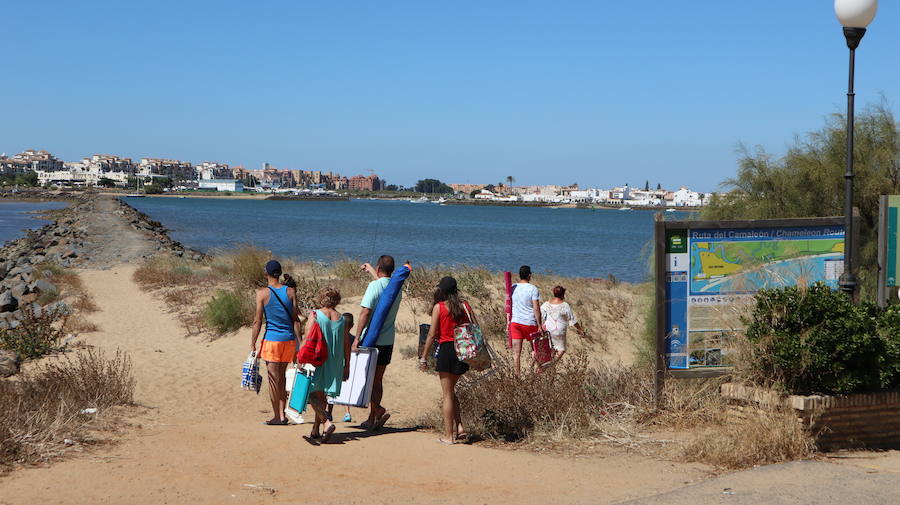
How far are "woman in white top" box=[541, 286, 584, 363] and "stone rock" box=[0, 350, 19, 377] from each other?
740 centimetres

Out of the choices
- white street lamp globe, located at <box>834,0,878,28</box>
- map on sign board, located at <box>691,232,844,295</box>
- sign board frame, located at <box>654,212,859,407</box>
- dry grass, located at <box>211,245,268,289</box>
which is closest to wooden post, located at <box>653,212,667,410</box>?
sign board frame, located at <box>654,212,859,407</box>

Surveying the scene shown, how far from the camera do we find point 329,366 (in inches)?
330

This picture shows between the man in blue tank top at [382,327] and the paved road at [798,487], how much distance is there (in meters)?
3.58

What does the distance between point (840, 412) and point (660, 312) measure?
1.88 m

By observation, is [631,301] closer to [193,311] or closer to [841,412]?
[193,311]

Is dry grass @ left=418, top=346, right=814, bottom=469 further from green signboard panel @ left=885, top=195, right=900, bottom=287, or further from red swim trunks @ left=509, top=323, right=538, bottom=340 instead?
green signboard panel @ left=885, top=195, right=900, bottom=287

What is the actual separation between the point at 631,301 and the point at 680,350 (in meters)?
10.6

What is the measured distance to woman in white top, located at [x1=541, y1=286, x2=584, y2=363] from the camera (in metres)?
11.8

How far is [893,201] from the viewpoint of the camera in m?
9.23

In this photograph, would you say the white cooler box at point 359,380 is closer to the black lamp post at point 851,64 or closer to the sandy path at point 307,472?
the sandy path at point 307,472

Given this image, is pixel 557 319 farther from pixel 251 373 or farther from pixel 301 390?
pixel 301 390

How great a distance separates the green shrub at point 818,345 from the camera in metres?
7.38

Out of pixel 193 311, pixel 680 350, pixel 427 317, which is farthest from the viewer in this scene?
pixel 193 311

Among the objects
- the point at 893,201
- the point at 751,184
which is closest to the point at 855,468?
the point at 893,201
